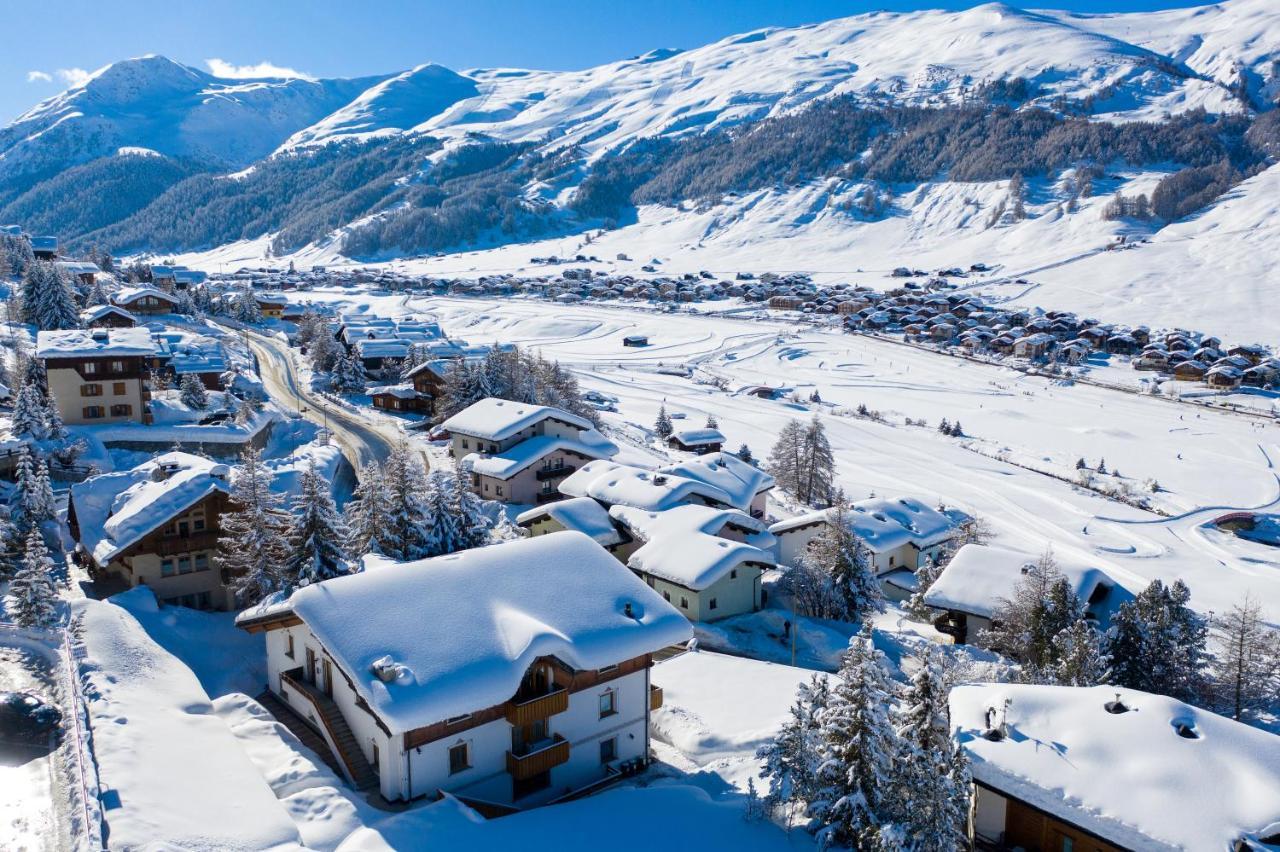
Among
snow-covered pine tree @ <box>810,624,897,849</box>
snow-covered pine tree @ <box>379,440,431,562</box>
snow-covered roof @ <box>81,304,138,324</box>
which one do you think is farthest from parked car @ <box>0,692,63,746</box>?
snow-covered roof @ <box>81,304,138,324</box>

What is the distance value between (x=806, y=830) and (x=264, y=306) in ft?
386

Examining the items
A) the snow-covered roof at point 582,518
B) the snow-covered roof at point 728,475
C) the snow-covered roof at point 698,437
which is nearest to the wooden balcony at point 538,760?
the snow-covered roof at point 582,518

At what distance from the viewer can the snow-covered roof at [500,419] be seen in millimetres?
47469

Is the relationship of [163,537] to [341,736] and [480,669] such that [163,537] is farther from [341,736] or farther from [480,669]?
[480,669]

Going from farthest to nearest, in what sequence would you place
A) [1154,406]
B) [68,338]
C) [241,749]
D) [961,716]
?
[1154,406] < [68,338] < [961,716] < [241,749]

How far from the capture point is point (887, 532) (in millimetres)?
40906

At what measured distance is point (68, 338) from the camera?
1864 inches

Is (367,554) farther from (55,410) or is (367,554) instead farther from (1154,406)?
(1154,406)

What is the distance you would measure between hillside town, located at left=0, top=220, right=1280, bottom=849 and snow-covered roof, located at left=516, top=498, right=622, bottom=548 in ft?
0.58

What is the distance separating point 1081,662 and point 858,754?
1152cm

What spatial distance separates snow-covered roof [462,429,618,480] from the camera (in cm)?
4556

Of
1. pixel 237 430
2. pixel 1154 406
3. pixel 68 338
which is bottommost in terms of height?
pixel 1154 406

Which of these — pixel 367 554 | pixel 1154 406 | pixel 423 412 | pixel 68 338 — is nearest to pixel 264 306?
pixel 423 412

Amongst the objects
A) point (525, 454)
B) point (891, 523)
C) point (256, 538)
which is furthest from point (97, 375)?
point (891, 523)
